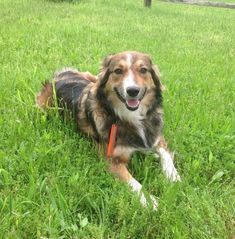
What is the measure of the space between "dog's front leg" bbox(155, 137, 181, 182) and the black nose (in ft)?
1.98

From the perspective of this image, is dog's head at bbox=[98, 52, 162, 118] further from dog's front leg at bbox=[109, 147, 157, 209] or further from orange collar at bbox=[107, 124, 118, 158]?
dog's front leg at bbox=[109, 147, 157, 209]

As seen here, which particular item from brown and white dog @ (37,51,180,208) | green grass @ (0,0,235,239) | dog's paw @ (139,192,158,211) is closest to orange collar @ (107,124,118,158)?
brown and white dog @ (37,51,180,208)

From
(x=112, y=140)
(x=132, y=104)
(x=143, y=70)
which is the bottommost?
(x=112, y=140)

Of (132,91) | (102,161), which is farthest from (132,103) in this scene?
(102,161)

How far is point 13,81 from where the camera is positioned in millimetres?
5117

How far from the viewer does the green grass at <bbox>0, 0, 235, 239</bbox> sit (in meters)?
2.86

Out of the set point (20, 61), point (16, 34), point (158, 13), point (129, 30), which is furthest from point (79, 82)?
point (158, 13)

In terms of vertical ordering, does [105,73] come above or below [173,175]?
above

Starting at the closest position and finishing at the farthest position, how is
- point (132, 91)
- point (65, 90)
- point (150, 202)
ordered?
1. point (150, 202)
2. point (132, 91)
3. point (65, 90)

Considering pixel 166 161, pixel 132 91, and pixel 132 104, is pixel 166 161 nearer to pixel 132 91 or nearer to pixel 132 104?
pixel 132 104

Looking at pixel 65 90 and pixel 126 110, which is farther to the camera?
pixel 65 90

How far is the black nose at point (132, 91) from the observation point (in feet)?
11.3

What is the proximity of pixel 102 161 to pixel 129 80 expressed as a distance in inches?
28.4

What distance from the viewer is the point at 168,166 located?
3.59 meters
